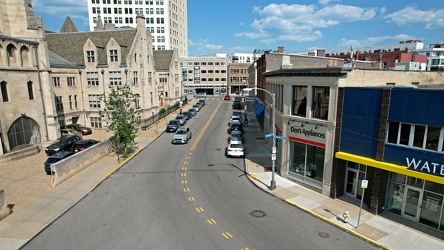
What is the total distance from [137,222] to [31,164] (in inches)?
692

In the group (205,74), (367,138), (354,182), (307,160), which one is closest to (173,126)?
(307,160)

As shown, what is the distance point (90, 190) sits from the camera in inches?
778

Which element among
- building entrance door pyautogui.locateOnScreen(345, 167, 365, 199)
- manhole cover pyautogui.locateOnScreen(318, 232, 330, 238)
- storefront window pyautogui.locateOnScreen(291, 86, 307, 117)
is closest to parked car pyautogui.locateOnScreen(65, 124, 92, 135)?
storefront window pyautogui.locateOnScreen(291, 86, 307, 117)

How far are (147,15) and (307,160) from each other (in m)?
88.9

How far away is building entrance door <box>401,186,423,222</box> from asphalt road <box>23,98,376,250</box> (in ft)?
14.3

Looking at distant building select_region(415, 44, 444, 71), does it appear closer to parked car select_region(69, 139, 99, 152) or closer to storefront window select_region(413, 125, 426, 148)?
storefront window select_region(413, 125, 426, 148)

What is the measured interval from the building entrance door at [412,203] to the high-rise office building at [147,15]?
90.6m

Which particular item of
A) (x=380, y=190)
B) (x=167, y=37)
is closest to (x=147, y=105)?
(x=380, y=190)

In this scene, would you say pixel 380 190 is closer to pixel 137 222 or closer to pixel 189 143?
pixel 137 222

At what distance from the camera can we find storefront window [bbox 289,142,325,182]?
19.2 meters

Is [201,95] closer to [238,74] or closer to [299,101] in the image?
[238,74]

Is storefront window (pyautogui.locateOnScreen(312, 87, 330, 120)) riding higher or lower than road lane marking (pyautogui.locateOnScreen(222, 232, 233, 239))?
higher

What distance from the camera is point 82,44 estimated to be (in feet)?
154

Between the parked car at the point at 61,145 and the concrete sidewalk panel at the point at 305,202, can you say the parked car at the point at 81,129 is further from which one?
the concrete sidewalk panel at the point at 305,202
